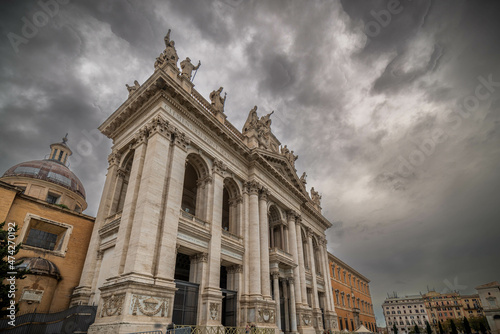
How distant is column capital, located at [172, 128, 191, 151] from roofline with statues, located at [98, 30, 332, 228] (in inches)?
67.1

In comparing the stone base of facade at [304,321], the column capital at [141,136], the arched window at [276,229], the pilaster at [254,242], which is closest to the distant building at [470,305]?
the stone base of facade at [304,321]

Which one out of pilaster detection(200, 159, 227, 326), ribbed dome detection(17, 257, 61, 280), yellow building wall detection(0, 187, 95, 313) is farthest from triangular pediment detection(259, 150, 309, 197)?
ribbed dome detection(17, 257, 61, 280)

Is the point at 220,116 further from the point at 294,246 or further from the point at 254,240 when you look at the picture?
the point at 294,246

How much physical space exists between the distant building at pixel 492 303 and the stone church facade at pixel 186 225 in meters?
48.3

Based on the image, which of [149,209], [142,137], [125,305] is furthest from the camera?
[142,137]

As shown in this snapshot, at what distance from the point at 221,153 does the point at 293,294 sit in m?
14.3

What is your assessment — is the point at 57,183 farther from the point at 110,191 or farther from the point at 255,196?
the point at 255,196

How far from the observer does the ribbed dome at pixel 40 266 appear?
54.2 ft

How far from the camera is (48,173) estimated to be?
31.3m

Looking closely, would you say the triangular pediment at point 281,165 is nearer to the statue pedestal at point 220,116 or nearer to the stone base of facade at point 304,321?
the statue pedestal at point 220,116

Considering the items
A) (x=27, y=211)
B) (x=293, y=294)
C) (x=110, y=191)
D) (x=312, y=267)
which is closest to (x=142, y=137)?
(x=110, y=191)

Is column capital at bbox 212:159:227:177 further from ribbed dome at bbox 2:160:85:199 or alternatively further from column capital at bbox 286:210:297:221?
ribbed dome at bbox 2:160:85:199

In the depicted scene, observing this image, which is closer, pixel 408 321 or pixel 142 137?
pixel 142 137

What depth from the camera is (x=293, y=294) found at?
2539 centimetres
